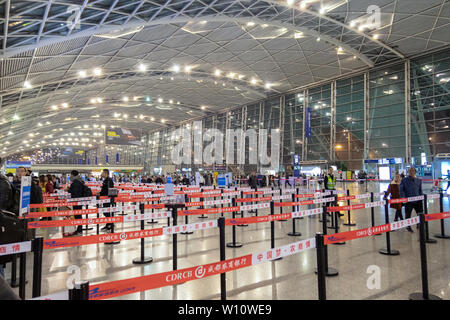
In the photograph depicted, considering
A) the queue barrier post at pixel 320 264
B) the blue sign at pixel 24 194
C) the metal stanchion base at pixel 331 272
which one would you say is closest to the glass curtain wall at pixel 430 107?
the metal stanchion base at pixel 331 272

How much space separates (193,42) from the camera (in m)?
26.1

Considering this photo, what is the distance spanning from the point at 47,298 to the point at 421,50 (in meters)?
36.1

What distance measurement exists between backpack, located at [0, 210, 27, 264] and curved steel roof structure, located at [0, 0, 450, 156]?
1421cm

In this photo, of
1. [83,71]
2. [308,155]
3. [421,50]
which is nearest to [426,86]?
[421,50]

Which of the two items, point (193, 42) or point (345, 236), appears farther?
point (193, 42)

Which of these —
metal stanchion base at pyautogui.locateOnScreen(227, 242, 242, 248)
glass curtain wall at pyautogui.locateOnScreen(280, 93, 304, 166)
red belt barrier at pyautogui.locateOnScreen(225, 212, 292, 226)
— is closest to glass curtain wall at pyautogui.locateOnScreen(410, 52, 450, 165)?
glass curtain wall at pyautogui.locateOnScreen(280, 93, 304, 166)

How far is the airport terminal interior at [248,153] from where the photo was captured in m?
4.03

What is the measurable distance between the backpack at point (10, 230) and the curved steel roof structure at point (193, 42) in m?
14.2

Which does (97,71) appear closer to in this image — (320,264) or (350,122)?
(350,122)

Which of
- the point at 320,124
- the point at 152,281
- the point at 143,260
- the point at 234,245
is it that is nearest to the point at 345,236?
the point at 152,281

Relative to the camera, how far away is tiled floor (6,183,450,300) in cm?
392

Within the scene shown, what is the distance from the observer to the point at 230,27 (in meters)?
24.4

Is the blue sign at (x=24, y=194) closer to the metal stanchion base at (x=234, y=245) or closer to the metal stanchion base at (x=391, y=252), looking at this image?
the metal stanchion base at (x=234, y=245)

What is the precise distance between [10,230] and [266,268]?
13.6 feet
